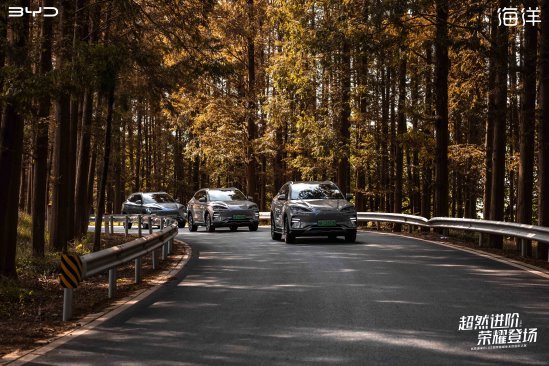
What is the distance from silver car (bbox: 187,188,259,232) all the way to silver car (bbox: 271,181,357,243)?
18.3 feet

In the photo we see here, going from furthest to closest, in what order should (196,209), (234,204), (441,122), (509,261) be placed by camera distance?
(196,209) → (234,204) → (441,122) → (509,261)

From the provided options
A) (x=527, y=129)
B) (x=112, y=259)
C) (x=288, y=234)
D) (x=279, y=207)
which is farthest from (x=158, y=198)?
(x=112, y=259)

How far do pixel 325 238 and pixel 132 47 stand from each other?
903 centimetres

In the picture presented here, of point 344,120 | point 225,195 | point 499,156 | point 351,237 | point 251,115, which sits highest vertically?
point 251,115

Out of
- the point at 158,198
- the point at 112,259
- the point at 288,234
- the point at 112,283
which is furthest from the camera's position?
the point at 158,198

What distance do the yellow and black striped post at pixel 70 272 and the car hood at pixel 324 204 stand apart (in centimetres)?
1043

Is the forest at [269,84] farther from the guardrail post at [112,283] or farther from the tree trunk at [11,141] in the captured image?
the guardrail post at [112,283]

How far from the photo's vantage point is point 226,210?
968 inches

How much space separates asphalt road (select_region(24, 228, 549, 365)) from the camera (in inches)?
232

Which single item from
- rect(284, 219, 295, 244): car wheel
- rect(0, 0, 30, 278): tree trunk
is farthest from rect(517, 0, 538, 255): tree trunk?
rect(0, 0, 30, 278): tree trunk

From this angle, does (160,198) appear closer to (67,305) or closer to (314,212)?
(314,212)

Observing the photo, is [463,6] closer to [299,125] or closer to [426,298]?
[299,125]

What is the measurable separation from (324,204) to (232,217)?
23.8 ft

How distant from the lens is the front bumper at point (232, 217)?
80.8ft
